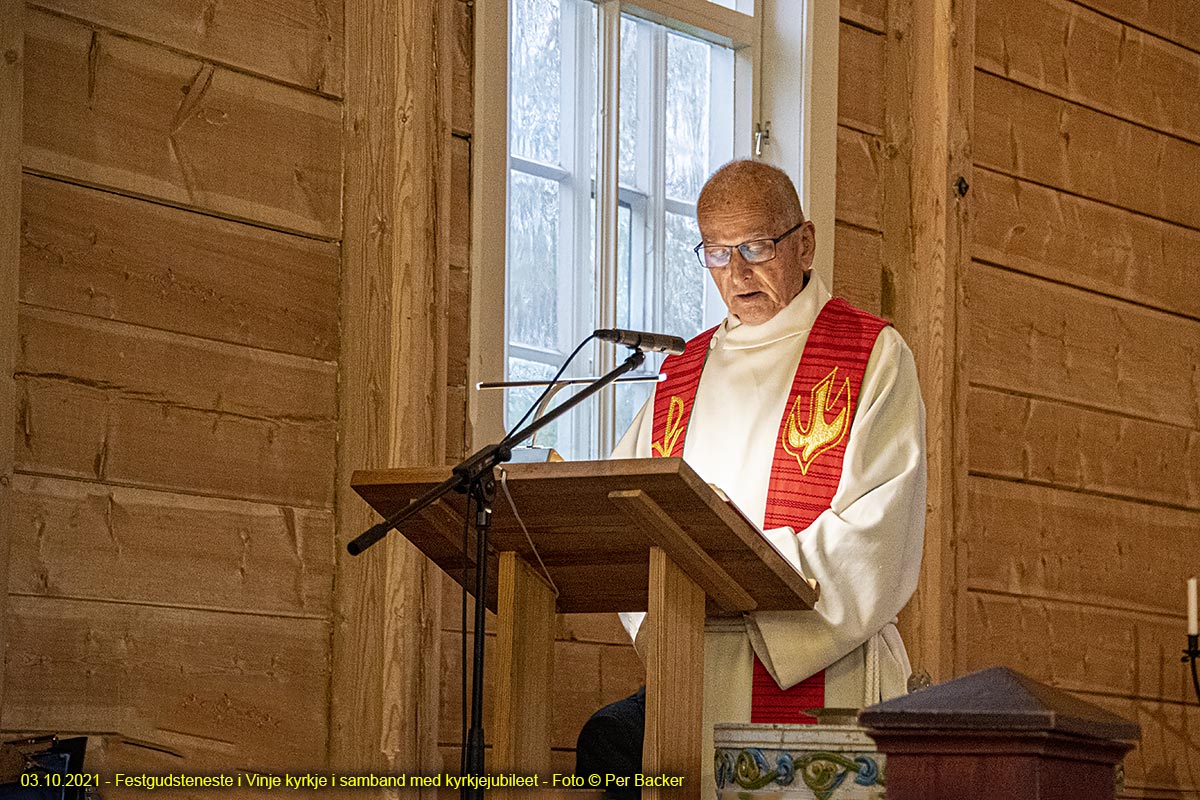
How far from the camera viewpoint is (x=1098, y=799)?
172cm

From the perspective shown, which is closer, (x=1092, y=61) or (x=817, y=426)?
(x=817, y=426)

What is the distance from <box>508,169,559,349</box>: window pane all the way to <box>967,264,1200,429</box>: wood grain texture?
5.00ft

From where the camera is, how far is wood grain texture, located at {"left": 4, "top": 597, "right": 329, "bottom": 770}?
3686 mm

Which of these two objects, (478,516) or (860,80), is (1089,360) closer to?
(860,80)

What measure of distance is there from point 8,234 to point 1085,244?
3892 millimetres

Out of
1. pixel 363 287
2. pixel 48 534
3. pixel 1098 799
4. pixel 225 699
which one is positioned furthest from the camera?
pixel 363 287

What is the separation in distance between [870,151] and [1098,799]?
422cm

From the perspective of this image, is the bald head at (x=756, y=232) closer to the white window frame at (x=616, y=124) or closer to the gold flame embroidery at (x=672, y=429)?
the gold flame embroidery at (x=672, y=429)

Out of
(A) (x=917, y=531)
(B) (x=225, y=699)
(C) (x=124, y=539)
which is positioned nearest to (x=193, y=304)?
(C) (x=124, y=539)

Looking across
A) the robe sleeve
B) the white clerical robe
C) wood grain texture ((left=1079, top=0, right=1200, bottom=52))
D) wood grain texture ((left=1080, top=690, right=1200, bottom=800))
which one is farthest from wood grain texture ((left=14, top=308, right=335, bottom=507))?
wood grain texture ((left=1079, top=0, right=1200, bottom=52))

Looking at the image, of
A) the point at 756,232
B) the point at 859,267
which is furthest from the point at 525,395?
the point at 859,267

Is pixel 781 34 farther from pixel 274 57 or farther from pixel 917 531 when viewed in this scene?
pixel 917 531

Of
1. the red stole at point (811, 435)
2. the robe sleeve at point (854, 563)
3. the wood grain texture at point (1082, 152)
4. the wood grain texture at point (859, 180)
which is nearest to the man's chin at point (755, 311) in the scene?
the red stole at point (811, 435)

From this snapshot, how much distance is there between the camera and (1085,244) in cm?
631
